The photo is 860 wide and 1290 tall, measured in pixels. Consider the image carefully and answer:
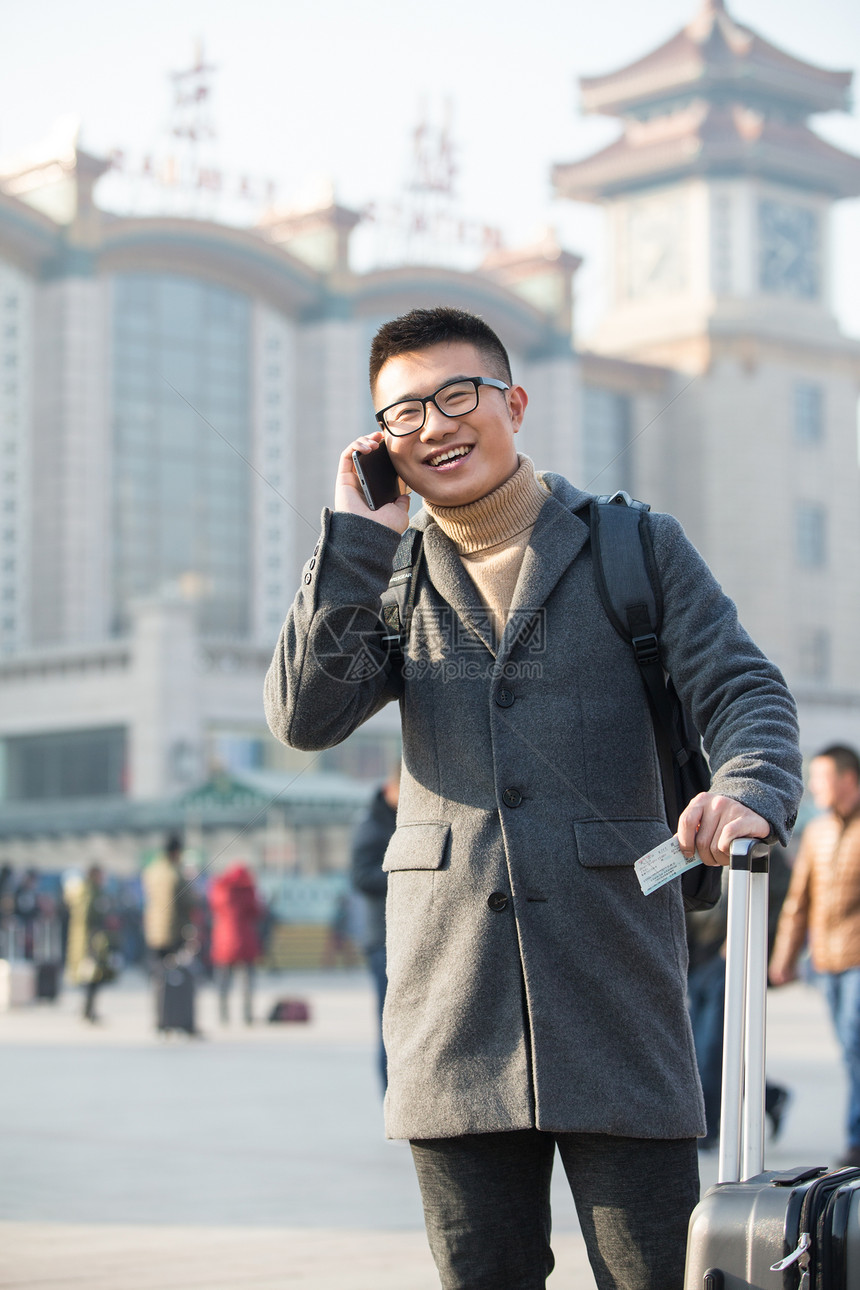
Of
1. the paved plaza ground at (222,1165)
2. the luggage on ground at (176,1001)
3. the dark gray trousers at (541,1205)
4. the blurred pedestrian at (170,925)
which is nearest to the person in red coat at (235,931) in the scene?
the blurred pedestrian at (170,925)

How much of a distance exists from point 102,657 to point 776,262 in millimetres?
37301

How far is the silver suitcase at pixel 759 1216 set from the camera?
2369mm

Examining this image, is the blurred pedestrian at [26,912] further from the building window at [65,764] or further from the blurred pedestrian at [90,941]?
the building window at [65,764]

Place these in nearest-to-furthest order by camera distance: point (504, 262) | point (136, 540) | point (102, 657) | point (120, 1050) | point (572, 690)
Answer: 1. point (572, 690)
2. point (120, 1050)
3. point (102, 657)
4. point (136, 540)
5. point (504, 262)

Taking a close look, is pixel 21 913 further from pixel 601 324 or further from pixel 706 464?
pixel 601 324

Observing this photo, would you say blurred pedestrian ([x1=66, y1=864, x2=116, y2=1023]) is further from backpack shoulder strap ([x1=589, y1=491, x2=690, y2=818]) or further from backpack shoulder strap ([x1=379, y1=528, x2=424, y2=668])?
backpack shoulder strap ([x1=589, y1=491, x2=690, y2=818])

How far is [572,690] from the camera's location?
9.40 feet

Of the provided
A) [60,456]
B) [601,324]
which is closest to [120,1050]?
[60,456]

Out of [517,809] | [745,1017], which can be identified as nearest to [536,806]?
[517,809]

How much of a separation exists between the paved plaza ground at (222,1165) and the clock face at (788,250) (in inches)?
2253

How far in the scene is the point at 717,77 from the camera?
6894 cm

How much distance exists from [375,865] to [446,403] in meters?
6.63

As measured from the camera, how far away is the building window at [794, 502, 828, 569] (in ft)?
217

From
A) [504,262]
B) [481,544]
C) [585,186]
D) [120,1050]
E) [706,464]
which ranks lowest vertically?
[120,1050]
